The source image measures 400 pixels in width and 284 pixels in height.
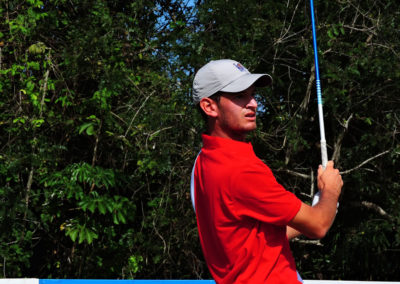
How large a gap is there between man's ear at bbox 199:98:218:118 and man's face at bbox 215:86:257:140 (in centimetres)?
1

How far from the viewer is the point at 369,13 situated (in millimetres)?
5039

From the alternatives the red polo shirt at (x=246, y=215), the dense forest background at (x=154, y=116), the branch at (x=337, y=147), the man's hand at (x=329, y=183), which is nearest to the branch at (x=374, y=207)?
the dense forest background at (x=154, y=116)

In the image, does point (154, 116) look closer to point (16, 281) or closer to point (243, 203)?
point (16, 281)

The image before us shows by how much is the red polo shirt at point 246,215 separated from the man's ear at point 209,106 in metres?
0.13

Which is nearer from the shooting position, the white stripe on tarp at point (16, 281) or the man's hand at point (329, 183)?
the man's hand at point (329, 183)

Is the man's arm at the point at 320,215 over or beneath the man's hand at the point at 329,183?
beneath

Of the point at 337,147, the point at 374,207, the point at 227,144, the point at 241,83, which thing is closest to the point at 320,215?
the point at 227,144

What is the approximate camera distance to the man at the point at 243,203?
67.9 inches

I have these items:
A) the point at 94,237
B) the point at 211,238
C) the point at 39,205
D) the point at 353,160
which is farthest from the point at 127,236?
the point at 211,238

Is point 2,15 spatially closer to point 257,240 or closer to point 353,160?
point 353,160

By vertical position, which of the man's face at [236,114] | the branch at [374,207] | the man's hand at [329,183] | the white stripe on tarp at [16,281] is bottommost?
the branch at [374,207]

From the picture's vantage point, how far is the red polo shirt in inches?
67.7

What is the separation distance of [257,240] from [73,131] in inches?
142

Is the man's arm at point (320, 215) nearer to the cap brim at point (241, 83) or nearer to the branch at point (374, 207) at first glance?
the cap brim at point (241, 83)
